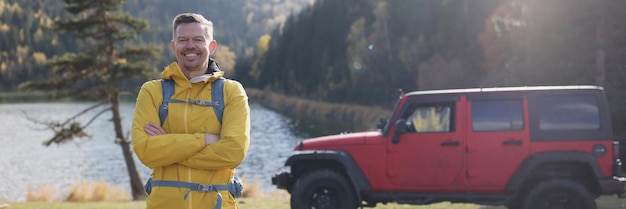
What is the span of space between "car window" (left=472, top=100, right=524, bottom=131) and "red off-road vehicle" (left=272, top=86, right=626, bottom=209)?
0.5 inches

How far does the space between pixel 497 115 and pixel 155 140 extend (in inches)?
242

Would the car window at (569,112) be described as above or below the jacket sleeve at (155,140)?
above

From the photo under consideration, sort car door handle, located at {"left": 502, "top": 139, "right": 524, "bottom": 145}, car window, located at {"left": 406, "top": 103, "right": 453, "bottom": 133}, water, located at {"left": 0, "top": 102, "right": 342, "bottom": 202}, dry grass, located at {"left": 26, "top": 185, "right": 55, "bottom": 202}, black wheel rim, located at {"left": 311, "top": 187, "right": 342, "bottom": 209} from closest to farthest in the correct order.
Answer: car door handle, located at {"left": 502, "top": 139, "right": 524, "bottom": 145}
car window, located at {"left": 406, "top": 103, "right": 453, "bottom": 133}
black wheel rim, located at {"left": 311, "top": 187, "right": 342, "bottom": 209}
dry grass, located at {"left": 26, "top": 185, "right": 55, "bottom": 202}
water, located at {"left": 0, "top": 102, "right": 342, "bottom": 202}

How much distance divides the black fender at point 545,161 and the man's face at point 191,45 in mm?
6118

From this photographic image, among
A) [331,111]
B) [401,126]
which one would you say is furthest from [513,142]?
[331,111]

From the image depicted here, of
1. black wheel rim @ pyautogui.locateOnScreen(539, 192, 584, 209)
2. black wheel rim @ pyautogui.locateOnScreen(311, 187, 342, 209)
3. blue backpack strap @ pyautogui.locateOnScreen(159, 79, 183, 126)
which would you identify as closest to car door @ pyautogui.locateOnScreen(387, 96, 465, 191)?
black wheel rim @ pyautogui.locateOnScreen(311, 187, 342, 209)

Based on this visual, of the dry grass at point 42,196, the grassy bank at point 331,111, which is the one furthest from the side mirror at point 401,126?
the grassy bank at point 331,111

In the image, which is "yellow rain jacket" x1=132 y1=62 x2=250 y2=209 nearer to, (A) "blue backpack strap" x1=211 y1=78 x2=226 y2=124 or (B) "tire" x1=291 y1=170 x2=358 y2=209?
(A) "blue backpack strap" x1=211 y1=78 x2=226 y2=124

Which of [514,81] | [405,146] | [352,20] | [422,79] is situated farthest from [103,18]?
[352,20]

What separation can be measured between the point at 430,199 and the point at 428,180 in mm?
265

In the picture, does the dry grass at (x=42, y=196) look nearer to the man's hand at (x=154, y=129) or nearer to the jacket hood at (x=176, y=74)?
the man's hand at (x=154, y=129)

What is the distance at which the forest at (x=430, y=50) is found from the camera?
79.4ft

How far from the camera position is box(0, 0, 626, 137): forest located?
24.2m

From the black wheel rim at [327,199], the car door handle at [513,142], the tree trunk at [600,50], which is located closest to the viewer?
the car door handle at [513,142]
